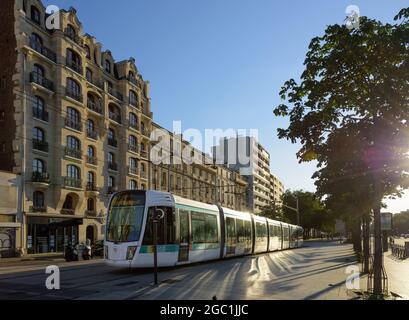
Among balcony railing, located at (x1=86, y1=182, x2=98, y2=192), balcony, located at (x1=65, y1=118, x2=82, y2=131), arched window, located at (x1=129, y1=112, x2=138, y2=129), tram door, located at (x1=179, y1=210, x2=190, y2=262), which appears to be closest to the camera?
tram door, located at (x1=179, y1=210, x2=190, y2=262)

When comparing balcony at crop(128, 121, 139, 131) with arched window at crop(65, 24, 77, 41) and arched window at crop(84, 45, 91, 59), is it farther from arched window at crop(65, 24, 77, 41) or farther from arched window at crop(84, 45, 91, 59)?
arched window at crop(65, 24, 77, 41)

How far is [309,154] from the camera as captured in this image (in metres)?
13.3

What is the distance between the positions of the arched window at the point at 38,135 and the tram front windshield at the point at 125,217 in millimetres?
23227

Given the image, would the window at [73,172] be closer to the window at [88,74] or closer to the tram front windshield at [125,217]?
the window at [88,74]

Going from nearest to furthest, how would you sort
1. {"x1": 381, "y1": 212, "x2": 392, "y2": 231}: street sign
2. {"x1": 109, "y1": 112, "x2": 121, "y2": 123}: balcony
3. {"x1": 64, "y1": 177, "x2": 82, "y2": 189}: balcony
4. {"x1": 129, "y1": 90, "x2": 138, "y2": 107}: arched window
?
{"x1": 381, "y1": 212, "x2": 392, "y2": 231}: street sign < {"x1": 64, "y1": 177, "x2": 82, "y2": 189}: balcony < {"x1": 109, "y1": 112, "x2": 121, "y2": 123}: balcony < {"x1": 129, "y1": 90, "x2": 138, "y2": 107}: arched window

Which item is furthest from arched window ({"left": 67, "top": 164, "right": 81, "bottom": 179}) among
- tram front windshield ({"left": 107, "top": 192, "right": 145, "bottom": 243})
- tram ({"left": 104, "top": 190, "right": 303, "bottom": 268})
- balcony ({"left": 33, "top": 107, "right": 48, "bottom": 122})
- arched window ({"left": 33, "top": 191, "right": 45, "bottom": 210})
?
tram front windshield ({"left": 107, "top": 192, "right": 145, "bottom": 243})

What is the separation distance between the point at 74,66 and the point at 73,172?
10.3 meters

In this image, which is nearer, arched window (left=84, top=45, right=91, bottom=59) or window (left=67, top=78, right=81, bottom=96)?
window (left=67, top=78, right=81, bottom=96)

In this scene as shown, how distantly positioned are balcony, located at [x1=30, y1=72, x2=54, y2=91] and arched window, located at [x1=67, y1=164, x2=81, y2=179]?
7.38 m

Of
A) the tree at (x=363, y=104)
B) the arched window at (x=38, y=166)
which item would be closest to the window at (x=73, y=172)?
the arched window at (x=38, y=166)

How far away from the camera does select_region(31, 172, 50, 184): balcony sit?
3772 centimetres

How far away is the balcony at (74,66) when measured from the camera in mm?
43500

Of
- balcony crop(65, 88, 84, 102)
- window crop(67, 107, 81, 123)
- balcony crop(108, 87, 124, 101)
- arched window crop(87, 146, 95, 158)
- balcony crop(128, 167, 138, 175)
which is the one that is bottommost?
balcony crop(128, 167, 138, 175)

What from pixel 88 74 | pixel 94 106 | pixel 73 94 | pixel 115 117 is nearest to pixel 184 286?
pixel 73 94
